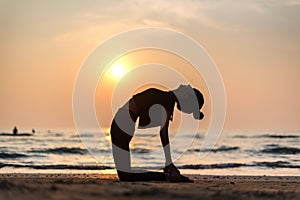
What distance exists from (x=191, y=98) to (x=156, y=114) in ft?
2.09

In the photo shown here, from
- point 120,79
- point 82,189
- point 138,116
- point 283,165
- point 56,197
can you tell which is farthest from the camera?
point 283,165

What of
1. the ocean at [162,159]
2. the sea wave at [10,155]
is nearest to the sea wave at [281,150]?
the ocean at [162,159]

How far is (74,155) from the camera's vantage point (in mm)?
36562

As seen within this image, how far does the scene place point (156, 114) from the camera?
1069 centimetres

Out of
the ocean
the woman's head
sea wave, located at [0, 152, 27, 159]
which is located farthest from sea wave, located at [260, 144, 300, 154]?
the woman's head

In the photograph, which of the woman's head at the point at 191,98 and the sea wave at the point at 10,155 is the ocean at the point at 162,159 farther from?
the woman's head at the point at 191,98

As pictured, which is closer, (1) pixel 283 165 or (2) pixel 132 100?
(2) pixel 132 100

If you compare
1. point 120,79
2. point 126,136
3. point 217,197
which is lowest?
point 217,197

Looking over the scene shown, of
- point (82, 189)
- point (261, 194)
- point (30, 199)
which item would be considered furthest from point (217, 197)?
point (30, 199)

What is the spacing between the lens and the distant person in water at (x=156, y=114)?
10.5 m

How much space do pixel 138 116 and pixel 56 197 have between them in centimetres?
371

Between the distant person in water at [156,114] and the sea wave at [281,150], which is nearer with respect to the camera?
the distant person in water at [156,114]

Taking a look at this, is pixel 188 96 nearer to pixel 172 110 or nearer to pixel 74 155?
pixel 172 110

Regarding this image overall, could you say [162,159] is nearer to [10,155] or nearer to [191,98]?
[10,155]
